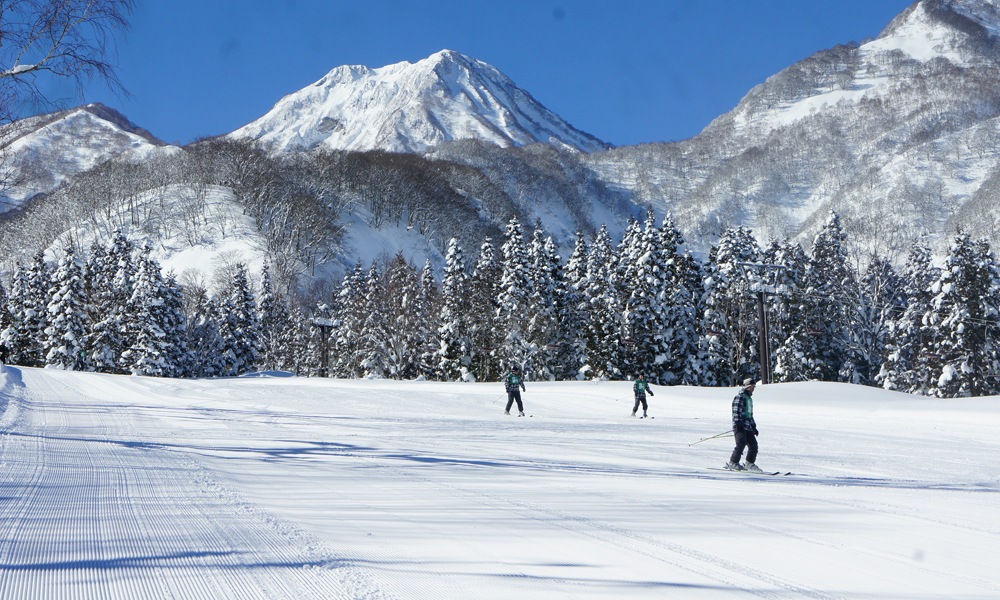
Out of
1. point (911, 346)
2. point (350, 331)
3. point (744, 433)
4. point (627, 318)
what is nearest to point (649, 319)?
point (627, 318)

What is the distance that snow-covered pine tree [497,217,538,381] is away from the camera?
43812mm

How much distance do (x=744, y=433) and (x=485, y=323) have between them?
35.9 metres

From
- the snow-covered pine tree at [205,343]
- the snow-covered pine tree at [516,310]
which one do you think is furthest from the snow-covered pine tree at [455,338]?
the snow-covered pine tree at [205,343]

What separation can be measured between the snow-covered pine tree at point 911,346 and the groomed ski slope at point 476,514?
93.9 ft

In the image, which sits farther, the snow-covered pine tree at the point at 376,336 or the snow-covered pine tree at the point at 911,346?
the snow-covered pine tree at the point at 376,336

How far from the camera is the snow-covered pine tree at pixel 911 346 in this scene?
41.0 m

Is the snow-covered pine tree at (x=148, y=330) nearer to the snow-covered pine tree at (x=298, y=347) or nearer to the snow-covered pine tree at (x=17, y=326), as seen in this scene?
the snow-covered pine tree at (x=17, y=326)

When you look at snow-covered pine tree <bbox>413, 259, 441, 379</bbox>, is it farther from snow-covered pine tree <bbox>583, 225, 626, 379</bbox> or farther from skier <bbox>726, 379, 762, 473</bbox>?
skier <bbox>726, 379, 762, 473</bbox>

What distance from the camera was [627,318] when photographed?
138ft

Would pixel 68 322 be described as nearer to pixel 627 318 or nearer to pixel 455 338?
pixel 455 338

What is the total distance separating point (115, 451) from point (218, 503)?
506 cm

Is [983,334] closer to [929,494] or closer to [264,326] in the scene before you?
[929,494]

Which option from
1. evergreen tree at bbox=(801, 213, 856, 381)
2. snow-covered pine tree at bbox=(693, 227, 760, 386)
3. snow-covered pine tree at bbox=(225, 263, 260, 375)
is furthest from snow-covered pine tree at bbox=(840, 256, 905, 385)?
snow-covered pine tree at bbox=(225, 263, 260, 375)

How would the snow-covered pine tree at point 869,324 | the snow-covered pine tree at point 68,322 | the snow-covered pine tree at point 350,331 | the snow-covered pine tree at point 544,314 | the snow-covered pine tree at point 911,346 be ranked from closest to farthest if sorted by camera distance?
the snow-covered pine tree at point 911,346 → the snow-covered pine tree at point 869,324 → the snow-covered pine tree at point 544,314 → the snow-covered pine tree at point 68,322 → the snow-covered pine tree at point 350,331
